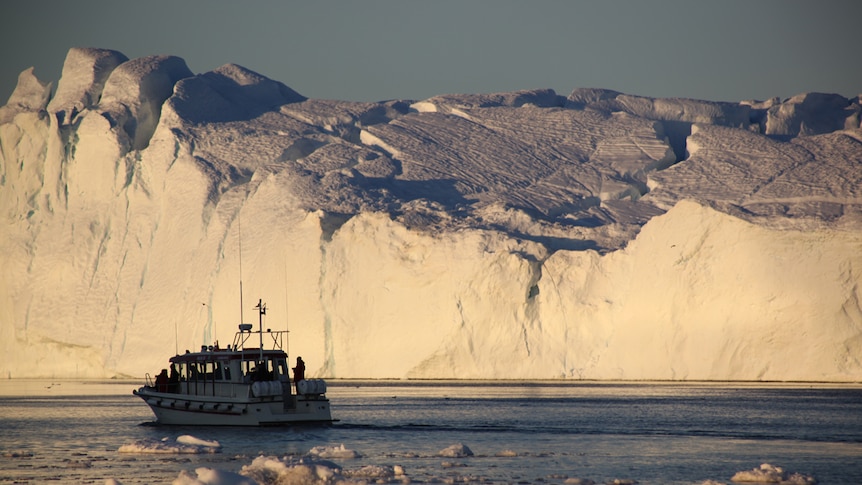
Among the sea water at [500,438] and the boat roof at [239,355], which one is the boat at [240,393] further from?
the sea water at [500,438]

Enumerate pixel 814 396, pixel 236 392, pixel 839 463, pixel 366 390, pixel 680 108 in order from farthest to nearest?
1. pixel 680 108
2. pixel 366 390
3. pixel 814 396
4. pixel 236 392
5. pixel 839 463

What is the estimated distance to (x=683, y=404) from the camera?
1599 inches

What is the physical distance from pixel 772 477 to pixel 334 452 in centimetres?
897

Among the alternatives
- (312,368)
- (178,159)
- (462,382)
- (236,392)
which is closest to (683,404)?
(236,392)

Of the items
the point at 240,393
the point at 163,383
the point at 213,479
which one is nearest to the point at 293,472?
the point at 213,479

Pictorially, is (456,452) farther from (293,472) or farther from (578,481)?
(293,472)

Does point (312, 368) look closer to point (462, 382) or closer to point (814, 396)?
point (462, 382)

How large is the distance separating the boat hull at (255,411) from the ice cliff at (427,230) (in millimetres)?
20649

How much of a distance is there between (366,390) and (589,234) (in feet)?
40.7

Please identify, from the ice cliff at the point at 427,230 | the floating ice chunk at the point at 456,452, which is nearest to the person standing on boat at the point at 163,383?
the floating ice chunk at the point at 456,452

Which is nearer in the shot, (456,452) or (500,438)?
(456,452)

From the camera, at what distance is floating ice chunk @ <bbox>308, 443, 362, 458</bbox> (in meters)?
26.3

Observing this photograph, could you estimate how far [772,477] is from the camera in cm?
2191

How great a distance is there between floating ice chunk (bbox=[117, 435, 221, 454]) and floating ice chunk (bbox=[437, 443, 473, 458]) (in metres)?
5.02
